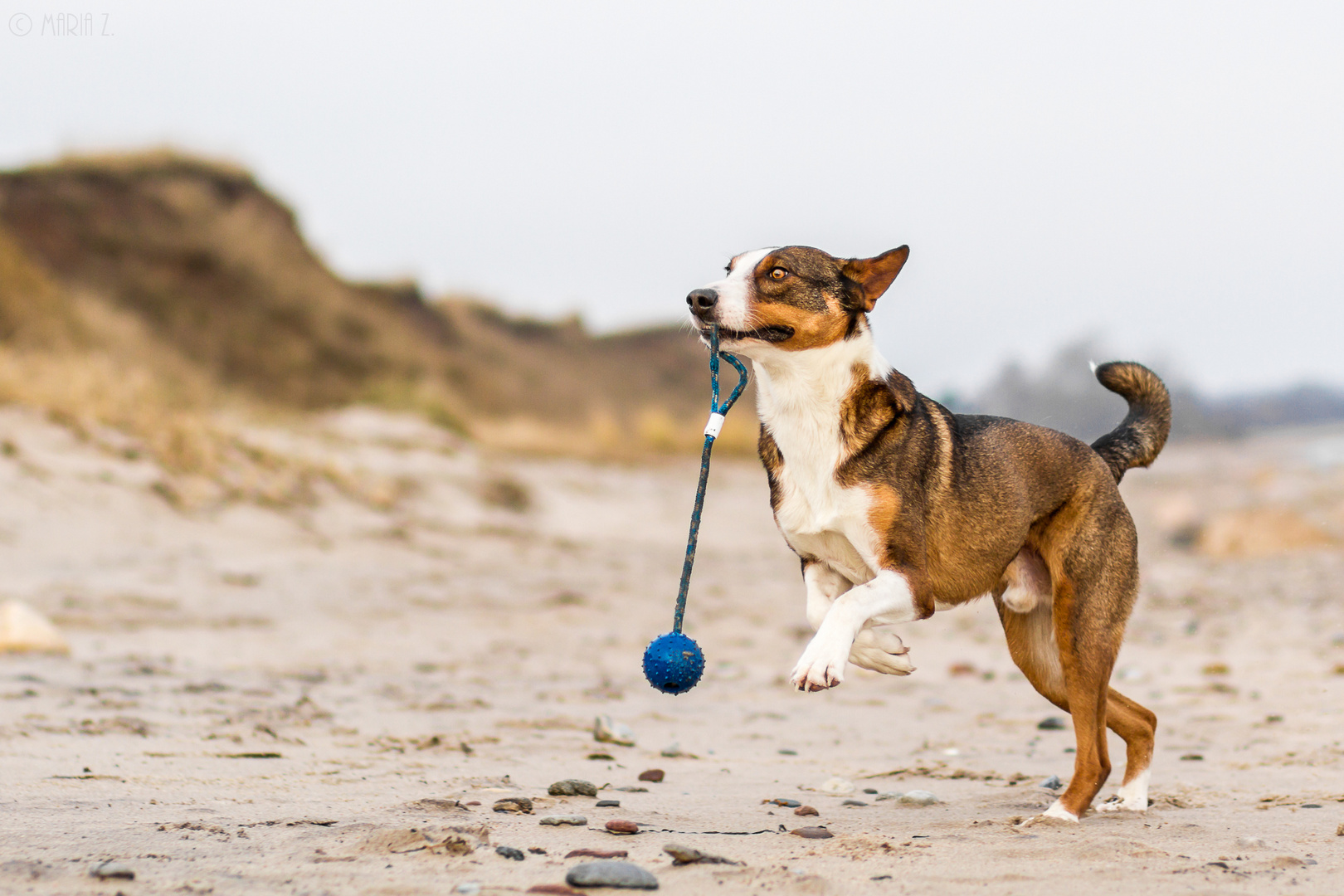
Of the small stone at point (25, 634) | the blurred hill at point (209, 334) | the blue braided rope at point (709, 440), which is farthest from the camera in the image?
the blurred hill at point (209, 334)

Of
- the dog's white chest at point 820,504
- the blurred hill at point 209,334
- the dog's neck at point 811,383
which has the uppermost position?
the blurred hill at point 209,334

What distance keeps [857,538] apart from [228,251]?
972 inches

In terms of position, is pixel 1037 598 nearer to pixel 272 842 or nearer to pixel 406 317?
pixel 272 842

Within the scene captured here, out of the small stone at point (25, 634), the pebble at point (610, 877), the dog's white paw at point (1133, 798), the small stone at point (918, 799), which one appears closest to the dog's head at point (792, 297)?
the pebble at point (610, 877)

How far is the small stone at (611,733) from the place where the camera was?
17.7 feet

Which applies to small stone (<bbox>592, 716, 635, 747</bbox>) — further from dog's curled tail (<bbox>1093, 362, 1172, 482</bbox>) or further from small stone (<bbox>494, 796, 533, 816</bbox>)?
dog's curled tail (<bbox>1093, 362, 1172, 482</bbox>)

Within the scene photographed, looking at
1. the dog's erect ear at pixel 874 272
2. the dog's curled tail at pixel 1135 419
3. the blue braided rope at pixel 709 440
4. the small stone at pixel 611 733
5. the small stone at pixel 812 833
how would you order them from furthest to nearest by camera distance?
the small stone at pixel 611 733, the dog's curled tail at pixel 1135 419, the dog's erect ear at pixel 874 272, the blue braided rope at pixel 709 440, the small stone at pixel 812 833

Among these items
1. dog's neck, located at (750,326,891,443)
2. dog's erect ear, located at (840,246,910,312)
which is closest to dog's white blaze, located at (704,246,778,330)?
dog's neck, located at (750,326,891,443)

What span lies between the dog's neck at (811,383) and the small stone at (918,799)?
1410mm

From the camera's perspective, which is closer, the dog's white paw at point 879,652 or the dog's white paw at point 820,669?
the dog's white paw at point 820,669

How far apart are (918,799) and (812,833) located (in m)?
0.85

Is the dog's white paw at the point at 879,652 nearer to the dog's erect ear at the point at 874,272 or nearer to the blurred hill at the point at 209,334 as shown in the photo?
the dog's erect ear at the point at 874,272

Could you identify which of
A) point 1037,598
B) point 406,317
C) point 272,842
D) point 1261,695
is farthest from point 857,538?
point 406,317

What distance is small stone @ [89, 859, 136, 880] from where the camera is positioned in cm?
278
